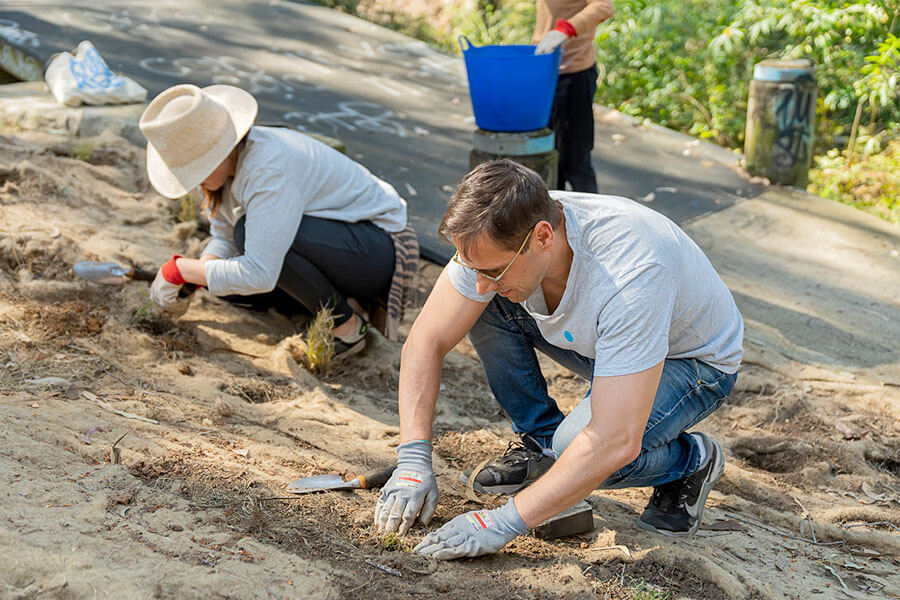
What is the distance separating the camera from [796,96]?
16.9 ft

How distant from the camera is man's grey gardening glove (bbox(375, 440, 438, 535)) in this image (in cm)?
214

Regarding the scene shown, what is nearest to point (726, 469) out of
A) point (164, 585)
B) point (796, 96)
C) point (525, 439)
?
point (525, 439)

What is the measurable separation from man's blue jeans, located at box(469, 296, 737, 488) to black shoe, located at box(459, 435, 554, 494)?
0.09 m

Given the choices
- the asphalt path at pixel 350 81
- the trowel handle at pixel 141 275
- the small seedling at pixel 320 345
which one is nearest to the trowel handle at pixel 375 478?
the small seedling at pixel 320 345

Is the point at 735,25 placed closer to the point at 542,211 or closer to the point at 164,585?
the point at 542,211

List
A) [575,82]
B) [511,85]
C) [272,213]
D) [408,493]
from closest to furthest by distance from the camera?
[408,493], [272,213], [511,85], [575,82]

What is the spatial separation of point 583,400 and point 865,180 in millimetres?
4474

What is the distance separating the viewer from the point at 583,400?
2217 mm

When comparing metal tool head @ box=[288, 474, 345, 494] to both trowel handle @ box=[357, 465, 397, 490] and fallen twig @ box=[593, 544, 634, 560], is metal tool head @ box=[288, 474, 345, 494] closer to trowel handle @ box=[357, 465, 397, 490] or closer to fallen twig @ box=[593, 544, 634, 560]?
trowel handle @ box=[357, 465, 397, 490]

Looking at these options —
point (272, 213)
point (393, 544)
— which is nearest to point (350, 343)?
point (272, 213)

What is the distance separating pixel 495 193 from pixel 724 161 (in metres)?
4.35

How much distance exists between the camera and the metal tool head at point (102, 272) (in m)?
3.33

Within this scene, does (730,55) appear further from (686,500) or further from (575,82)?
(686,500)

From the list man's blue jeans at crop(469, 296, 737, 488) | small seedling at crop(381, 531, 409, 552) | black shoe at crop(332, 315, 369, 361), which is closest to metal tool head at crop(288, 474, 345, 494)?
small seedling at crop(381, 531, 409, 552)
